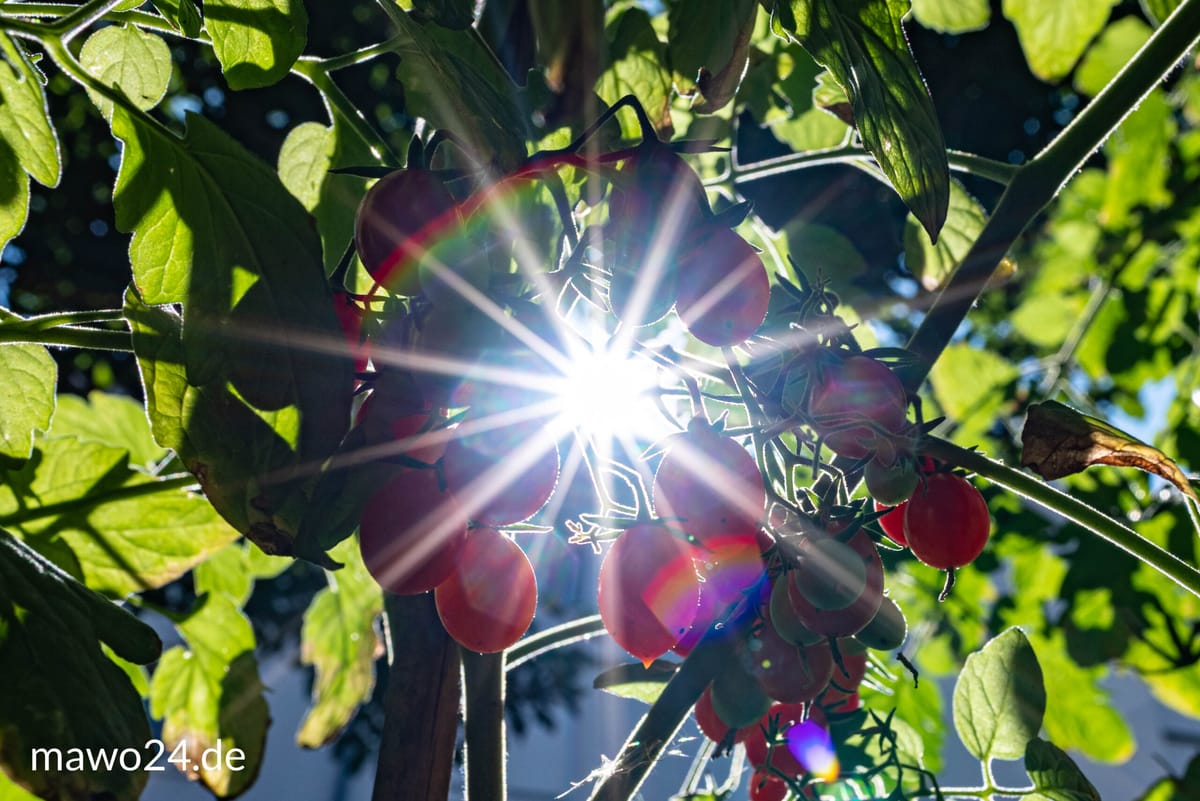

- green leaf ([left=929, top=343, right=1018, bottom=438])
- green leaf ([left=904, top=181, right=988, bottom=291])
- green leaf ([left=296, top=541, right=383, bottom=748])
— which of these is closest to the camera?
green leaf ([left=904, top=181, right=988, bottom=291])

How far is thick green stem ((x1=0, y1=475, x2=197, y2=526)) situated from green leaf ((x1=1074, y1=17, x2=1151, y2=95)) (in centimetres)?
166

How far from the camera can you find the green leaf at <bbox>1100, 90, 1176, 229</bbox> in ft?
5.22

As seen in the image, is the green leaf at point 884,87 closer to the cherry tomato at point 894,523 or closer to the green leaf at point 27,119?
the cherry tomato at point 894,523

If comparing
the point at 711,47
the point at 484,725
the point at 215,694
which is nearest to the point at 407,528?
the point at 484,725

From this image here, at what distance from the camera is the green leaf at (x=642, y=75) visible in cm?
69

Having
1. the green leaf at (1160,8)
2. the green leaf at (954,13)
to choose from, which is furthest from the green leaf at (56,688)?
the green leaf at (954,13)

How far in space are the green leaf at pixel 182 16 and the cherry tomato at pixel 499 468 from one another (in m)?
0.28

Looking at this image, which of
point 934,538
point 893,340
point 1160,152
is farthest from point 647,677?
point 893,340

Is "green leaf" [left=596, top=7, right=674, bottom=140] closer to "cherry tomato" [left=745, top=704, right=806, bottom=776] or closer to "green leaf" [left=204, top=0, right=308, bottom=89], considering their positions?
"green leaf" [left=204, top=0, right=308, bottom=89]

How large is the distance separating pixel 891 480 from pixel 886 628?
0.08 m

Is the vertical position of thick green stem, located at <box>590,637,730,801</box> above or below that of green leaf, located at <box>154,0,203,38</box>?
below

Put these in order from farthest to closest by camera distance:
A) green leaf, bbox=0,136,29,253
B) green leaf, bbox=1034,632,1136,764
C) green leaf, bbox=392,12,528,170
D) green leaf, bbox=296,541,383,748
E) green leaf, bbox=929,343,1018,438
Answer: green leaf, bbox=929,343,1018,438
green leaf, bbox=1034,632,1136,764
green leaf, bbox=296,541,383,748
green leaf, bbox=0,136,29,253
green leaf, bbox=392,12,528,170

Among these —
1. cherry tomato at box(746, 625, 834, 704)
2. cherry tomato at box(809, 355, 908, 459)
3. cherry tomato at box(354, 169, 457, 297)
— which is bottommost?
cherry tomato at box(746, 625, 834, 704)

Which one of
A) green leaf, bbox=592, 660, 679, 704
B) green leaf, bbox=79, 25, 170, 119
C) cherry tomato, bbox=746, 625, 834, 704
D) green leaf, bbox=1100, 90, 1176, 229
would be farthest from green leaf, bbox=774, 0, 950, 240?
green leaf, bbox=1100, 90, 1176, 229
